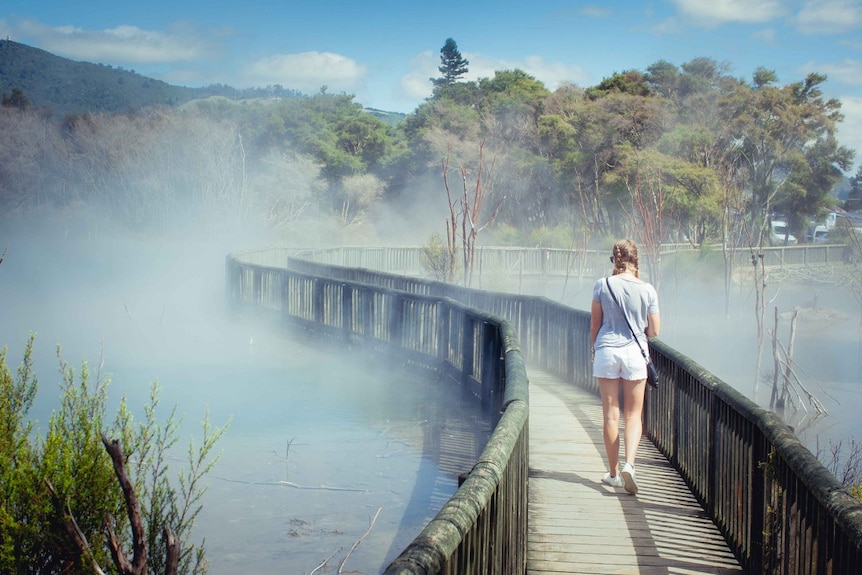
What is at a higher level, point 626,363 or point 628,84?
point 628,84

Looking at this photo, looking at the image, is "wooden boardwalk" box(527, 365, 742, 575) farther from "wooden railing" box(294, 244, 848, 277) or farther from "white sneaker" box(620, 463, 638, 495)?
"wooden railing" box(294, 244, 848, 277)

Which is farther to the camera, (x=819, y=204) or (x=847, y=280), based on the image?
(x=819, y=204)

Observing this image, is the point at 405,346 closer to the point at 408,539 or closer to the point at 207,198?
the point at 408,539

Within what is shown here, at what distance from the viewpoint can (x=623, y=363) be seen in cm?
661

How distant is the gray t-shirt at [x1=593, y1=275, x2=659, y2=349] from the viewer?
6.57 metres

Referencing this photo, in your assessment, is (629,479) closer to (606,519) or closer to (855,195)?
(606,519)

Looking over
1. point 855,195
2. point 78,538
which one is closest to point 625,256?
point 78,538

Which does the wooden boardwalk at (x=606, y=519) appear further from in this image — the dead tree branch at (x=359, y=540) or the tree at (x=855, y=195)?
the tree at (x=855, y=195)

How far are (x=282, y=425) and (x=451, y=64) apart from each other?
97192mm

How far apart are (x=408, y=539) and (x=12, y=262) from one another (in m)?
48.6

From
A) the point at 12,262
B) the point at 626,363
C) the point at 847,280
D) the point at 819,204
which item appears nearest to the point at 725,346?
the point at 847,280

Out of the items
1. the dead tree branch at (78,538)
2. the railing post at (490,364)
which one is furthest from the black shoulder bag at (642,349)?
the railing post at (490,364)

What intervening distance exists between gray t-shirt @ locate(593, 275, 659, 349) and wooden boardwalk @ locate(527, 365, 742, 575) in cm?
113

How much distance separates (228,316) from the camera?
25594 mm
